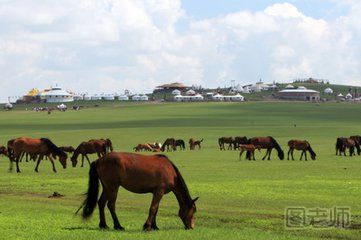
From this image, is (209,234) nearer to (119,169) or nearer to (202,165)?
(119,169)

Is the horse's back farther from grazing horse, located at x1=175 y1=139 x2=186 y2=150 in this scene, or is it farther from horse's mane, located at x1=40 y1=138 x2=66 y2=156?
grazing horse, located at x1=175 y1=139 x2=186 y2=150

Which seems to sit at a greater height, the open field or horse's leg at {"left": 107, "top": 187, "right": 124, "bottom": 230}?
horse's leg at {"left": 107, "top": 187, "right": 124, "bottom": 230}

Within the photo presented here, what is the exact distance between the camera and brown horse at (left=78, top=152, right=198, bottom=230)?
14.6m

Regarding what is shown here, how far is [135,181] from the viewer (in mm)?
14789

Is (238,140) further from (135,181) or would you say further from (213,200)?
(135,181)

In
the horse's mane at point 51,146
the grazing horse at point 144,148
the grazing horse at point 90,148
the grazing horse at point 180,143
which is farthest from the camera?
the grazing horse at point 180,143

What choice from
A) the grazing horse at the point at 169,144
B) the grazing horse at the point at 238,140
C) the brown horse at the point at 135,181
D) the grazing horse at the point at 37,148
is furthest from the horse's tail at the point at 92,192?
the grazing horse at the point at 238,140

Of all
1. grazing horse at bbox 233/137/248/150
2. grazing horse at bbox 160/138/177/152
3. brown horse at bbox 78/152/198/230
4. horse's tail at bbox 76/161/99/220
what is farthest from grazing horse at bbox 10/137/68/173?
grazing horse at bbox 233/137/248/150

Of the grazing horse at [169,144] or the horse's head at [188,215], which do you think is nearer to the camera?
the horse's head at [188,215]

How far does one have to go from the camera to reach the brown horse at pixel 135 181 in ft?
48.0

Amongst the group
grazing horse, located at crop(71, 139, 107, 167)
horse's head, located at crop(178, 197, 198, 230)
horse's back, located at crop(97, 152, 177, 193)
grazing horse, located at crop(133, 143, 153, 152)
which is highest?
horse's back, located at crop(97, 152, 177, 193)

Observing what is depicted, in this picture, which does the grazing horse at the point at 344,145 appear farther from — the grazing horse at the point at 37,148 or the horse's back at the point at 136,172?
the horse's back at the point at 136,172

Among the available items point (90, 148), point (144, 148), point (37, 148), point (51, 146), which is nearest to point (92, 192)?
point (51, 146)

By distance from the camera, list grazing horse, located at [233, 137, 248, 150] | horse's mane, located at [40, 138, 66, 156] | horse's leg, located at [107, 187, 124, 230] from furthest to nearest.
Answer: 1. grazing horse, located at [233, 137, 248, 150]
2. horse's mane, located at [40, 138, 66, 156]
3. horse's leg, located at [107, 187, 124, 230]
